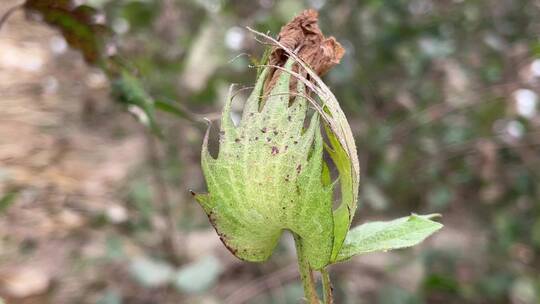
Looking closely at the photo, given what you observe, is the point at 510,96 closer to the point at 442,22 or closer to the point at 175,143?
the point at 442,22

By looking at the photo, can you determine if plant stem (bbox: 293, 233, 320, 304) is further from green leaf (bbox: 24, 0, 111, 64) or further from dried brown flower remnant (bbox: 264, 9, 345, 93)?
green leaf (bbox: 24, 0, 111, 64)

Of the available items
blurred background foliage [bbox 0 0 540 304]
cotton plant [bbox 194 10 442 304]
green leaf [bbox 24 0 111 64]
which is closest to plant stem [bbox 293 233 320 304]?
cotton plant [bbox 194 10 442 304]

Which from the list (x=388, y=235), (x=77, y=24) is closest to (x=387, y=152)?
(x=77, y=24)

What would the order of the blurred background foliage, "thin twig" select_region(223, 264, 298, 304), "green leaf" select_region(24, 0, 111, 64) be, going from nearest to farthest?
1. "green leaf" select_region(24, 0, 111, 64)
2. "thin twig" select_region(223, 264, 298, 304)
3. the blurred background foliage

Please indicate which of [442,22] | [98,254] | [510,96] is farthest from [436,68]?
[98,254]

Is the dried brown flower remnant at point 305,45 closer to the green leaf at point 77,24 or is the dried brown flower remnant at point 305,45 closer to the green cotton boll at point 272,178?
the green cotton boll at point 272,178

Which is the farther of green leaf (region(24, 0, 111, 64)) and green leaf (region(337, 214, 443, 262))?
green leaf (region(24, 0, 111, 64))

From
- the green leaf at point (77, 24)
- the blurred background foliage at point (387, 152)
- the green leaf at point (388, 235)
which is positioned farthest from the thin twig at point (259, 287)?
the green leaf at point (388, 235)
